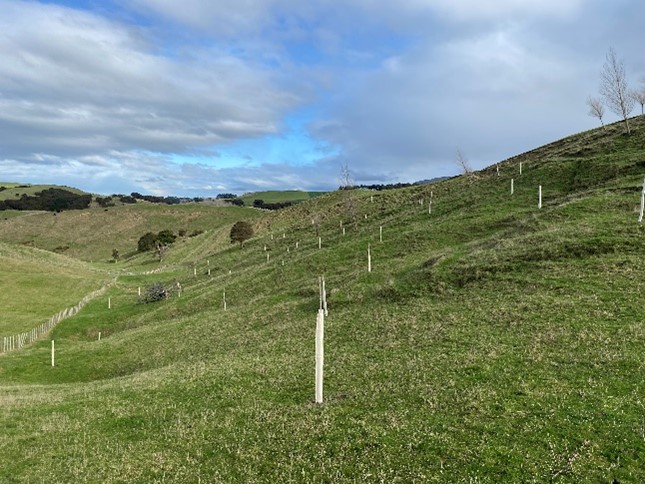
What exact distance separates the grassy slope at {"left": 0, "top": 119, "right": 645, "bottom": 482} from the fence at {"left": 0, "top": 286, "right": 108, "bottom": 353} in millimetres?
5583

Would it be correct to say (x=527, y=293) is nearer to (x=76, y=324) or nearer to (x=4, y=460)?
(x=4, y=460)

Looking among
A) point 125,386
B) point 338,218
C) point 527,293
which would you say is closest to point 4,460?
point 125,386

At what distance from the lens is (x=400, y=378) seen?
17.0 m

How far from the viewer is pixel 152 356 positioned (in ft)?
111

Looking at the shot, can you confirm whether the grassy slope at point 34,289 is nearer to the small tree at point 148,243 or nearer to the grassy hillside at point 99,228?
the small tree at point 148,243

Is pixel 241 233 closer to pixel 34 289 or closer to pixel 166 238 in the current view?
pixel 34 289

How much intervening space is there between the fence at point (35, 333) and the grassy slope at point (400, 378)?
5583 mm

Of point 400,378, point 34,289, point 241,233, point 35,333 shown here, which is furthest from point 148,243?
point 400,378

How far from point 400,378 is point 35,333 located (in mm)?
45296

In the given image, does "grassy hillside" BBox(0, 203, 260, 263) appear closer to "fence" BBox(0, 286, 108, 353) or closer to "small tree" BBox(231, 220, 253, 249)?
"small tree" BBox(231, 220, 253, 249)

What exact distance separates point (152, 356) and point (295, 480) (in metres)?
26.0

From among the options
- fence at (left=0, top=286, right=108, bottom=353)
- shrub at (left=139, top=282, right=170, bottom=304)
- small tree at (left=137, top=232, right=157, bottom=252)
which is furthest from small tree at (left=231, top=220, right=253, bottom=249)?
small tree at (left=137, top=232, right=157, bottom=252)

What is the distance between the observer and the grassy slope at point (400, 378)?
36.7ft

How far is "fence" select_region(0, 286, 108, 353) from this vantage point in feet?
144
